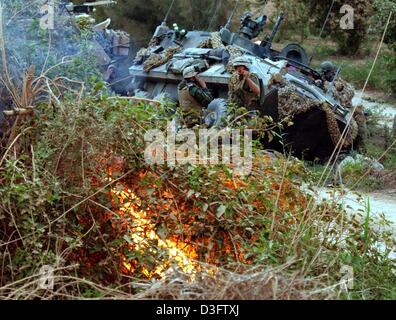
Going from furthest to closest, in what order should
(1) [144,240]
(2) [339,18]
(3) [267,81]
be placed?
(2) [339,18], (3) [267,81], (1) [144,240]

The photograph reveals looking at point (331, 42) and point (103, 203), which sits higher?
point (103, 203)

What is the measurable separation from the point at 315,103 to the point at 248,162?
269 inches

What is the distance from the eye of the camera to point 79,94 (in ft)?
22.9

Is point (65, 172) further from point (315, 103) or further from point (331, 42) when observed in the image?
point (331, 42)

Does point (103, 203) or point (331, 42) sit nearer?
point (103, 203)

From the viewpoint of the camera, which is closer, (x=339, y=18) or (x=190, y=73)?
(x=190, y=73)

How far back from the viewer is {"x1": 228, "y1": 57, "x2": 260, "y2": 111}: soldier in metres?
12.8

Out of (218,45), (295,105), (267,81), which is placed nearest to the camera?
(295,105)

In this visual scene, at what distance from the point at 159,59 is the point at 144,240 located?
10.9 metres

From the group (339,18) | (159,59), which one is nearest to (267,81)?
(159,59)

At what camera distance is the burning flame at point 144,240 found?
6.43 m

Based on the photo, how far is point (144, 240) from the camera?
6.63 meters

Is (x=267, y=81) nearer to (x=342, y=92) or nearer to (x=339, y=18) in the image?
(x=342, y=92)
